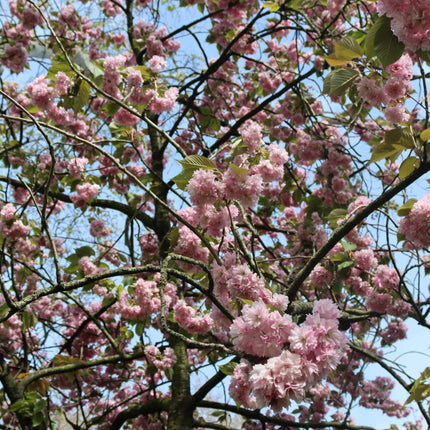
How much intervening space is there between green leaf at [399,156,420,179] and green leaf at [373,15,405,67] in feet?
1.28

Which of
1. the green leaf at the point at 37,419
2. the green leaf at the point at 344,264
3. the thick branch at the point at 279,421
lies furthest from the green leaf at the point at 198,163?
the green leaf at the point at 37,419

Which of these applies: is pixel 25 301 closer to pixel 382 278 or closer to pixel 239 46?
pixel 382 278

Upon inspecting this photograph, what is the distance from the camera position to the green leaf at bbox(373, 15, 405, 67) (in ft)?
4.62

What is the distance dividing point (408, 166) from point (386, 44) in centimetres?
47

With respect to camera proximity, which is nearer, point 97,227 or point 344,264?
point 344,264

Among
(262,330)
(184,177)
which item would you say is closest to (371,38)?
(184,177)

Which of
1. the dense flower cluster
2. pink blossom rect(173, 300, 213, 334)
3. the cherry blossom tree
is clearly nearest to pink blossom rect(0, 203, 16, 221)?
the cherry blossom tree

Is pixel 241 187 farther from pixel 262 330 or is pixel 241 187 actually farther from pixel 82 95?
pixel 82 95

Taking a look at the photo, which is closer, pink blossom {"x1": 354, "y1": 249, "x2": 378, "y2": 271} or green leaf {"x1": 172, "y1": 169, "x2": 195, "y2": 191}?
green leaf {"x1": 172, "y1": 169, "x2": 195, "y2": 191}

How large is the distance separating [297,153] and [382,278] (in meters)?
1.83

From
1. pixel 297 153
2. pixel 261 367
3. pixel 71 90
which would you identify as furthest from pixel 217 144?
pixel 261 367

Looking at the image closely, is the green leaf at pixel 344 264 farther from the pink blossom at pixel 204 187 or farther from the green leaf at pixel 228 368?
the pink blossom at pixel 204 187

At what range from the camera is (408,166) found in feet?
5.43

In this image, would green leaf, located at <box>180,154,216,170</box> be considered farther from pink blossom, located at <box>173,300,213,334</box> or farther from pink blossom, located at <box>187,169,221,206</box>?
pink blossom, located at <box>173,300,213,334</box>
